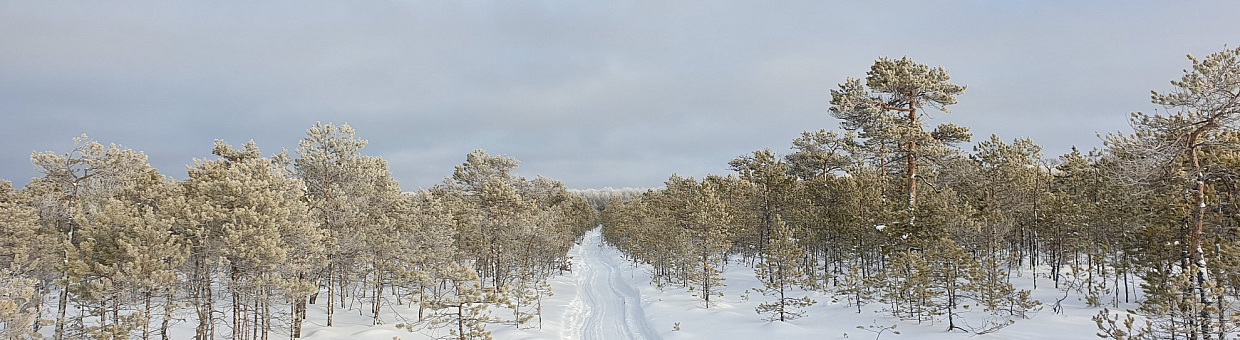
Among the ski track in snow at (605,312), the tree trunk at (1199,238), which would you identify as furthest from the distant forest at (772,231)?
the ski track in snow at (605,312)

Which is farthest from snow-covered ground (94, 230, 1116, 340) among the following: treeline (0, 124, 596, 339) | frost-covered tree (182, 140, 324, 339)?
frost-covered tree (182, 140, 324, 339)

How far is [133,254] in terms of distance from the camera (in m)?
14.9

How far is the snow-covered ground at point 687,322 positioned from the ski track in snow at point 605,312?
0.17ft

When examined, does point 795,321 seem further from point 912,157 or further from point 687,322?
point 912,157

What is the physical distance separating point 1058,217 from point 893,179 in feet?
46.6

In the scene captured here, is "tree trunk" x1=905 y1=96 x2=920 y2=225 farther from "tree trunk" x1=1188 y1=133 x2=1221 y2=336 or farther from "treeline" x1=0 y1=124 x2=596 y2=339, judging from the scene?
"treeline" x1=0 y1=124 x2=596 y2=339

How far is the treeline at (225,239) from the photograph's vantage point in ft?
50.7

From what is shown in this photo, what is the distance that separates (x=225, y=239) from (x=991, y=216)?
2601 cm

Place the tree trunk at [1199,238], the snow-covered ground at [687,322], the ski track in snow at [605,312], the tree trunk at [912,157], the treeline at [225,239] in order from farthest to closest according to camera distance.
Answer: the ski track in snow at [605,312]
the tree trunk at [912,157]
the snow-covered ground at [687,322]
the treeline at [225,239]
the tree trunk at [1199,238]

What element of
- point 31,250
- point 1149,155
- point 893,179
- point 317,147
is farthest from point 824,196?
point 31,250

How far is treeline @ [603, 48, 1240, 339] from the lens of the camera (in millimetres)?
12164

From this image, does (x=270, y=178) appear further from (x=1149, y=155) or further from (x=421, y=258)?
(x=1149, y=155)

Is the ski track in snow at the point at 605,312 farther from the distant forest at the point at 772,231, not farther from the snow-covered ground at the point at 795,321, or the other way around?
the distant forest at the point at 772,231

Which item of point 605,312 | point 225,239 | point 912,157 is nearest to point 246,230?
point 225,239
